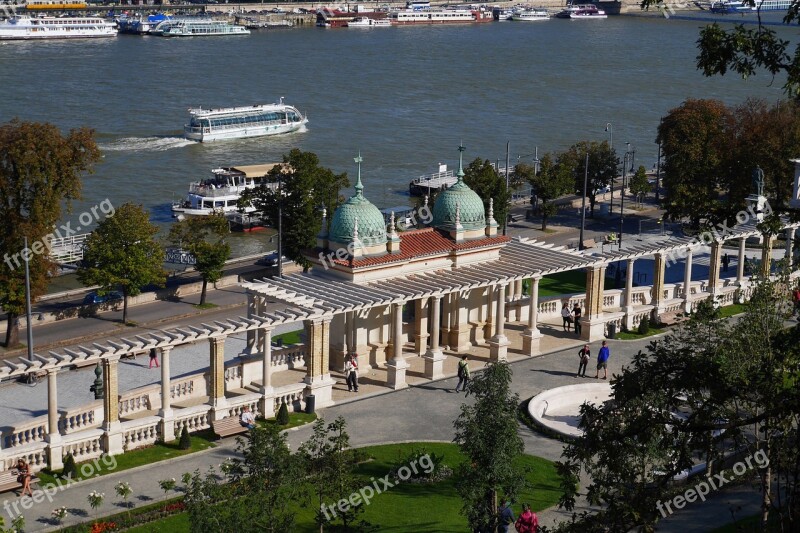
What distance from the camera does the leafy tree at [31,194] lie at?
158ft

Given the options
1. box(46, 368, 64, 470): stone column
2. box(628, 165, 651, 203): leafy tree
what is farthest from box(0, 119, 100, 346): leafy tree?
box(628, 165, 651, 203): leafy tree

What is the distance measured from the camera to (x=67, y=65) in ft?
476

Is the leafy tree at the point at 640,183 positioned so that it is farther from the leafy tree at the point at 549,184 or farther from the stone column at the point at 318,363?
the stone column at the point at 318,363

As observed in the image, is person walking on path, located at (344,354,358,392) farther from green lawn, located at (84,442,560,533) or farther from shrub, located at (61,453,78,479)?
shrub, located at (61,453,78,479)

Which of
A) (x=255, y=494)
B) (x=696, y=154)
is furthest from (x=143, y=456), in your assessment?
(x=696, y=154)

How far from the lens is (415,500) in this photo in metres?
32.4

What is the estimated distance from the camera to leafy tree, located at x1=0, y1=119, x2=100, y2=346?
48.1 m

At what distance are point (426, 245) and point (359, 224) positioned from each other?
3.12 metres

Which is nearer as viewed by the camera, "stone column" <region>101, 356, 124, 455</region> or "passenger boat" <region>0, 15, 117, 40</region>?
"stone column" <region>101, 356, 124, 455</region>

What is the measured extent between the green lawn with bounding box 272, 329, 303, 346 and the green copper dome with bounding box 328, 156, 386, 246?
267 inches

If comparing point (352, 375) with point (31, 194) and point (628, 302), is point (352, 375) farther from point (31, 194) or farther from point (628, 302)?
point (31, 194)

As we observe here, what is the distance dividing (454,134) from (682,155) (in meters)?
42.2

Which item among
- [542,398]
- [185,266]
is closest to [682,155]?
[185,266]

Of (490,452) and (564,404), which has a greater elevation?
(490,452)
